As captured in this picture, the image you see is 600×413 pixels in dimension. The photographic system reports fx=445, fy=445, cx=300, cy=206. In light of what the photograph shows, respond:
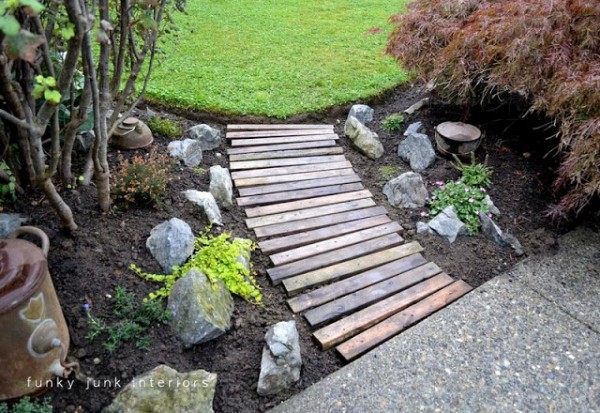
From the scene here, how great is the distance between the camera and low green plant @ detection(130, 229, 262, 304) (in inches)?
102

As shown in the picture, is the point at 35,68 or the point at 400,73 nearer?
the point at 35,68

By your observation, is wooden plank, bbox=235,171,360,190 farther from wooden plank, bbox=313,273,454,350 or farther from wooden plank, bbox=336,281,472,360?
wooden plank, bbox=336,281,472,360

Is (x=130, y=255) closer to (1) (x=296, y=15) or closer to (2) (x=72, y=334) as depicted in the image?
(2) (x=72, y=334)

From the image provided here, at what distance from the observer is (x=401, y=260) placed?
3.17 metres

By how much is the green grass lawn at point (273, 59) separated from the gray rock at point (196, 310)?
2.55 meters

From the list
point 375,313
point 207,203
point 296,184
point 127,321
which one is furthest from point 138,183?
point 375,313

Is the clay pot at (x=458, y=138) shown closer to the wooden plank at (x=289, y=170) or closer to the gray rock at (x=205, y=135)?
the wooden plank at (x=289, y=170)

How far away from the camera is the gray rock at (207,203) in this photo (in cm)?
319

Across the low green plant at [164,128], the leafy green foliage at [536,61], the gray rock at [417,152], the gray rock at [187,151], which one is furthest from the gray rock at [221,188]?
the leafy green foliage at [536,61]

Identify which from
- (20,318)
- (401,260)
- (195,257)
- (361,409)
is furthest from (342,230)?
(20,318)

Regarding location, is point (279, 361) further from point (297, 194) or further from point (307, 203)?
point (297, 194)

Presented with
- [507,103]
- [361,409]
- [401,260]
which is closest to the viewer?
[361,409]

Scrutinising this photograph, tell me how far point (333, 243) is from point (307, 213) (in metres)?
0.39

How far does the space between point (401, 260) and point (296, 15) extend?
221 inches
